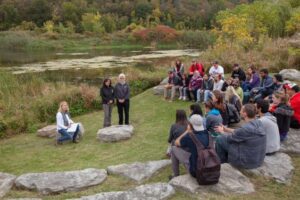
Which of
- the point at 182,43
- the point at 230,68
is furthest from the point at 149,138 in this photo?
the point at 182,43

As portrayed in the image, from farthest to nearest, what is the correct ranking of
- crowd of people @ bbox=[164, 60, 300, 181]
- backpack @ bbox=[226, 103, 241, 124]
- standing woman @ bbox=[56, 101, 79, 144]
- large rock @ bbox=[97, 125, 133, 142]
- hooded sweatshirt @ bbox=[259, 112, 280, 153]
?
1. standing woman @ bbox=[56, 101, 79, 144]
2. large rock @ bbox=[97, 125, 133, 142]
3. backpack @ bbox=[226, 103, 241, 124]
4. hooded sweatshirt @ bbox=[259, 112, 280, 153]
5. crowd of people @ bbox=[164, 60, 300, 181]

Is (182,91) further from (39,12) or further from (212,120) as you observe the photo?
(39,12)

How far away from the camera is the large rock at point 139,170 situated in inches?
221

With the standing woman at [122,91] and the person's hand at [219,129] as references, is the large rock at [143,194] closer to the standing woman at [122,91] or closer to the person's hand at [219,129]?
the person's hand at [219,129]

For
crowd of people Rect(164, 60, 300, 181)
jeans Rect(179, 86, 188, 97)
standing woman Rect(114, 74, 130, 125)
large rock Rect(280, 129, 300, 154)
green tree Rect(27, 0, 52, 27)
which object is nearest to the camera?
crowd of people Rect(164, 60, 300, 181)

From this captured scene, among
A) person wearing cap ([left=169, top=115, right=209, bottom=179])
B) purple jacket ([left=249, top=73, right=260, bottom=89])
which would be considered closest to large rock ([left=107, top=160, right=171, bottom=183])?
person wearing cap ([left=169, top=115, right=209, bottom=179])

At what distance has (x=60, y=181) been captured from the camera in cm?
541

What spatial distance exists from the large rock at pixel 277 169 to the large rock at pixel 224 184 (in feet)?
1.02

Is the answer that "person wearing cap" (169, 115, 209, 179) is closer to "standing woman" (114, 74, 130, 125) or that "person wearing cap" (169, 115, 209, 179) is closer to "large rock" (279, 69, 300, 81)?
"standing woman" (114, 74, 130, 125)

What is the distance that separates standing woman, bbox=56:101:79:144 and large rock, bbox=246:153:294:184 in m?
4.58

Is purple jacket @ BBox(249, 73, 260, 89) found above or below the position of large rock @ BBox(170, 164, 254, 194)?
above

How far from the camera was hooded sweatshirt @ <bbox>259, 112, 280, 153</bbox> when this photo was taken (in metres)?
5.52

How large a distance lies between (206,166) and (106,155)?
324 cm

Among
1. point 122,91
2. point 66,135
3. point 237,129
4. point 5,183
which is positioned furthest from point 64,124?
point 237,129
